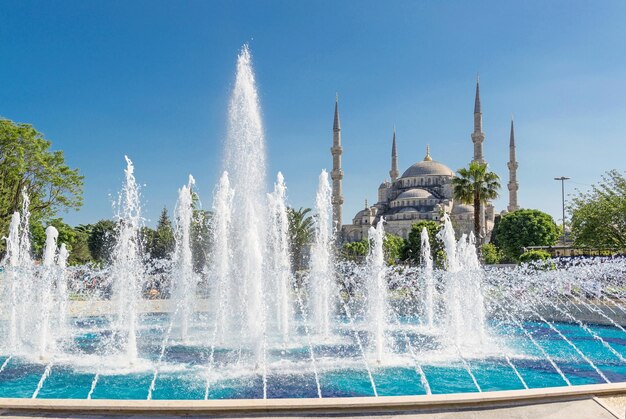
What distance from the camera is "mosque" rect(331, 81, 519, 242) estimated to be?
62219 millimetres

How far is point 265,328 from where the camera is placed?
11.1 m

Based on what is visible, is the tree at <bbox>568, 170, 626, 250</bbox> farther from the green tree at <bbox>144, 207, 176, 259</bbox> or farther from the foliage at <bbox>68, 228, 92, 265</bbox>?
the foliage at <bbox>68, 228, 92, 265</bbox>

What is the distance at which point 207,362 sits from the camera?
32.4 feet

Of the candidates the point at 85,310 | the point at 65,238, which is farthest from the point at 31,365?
the point at 65,238

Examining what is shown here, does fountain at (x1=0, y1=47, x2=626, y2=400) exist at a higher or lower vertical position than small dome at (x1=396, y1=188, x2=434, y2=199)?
lower

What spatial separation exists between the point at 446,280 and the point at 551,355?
322 centimetres

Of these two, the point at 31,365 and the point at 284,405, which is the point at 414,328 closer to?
the point at 31,365

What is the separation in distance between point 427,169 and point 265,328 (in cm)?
7470

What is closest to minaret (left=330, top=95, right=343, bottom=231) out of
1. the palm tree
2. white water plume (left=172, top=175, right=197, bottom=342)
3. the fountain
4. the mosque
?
the mosque

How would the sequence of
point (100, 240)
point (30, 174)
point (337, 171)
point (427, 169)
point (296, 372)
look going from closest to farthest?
point (296, 372), point (30, 174), point (100, 240), point (337, 171), point (427, 169)

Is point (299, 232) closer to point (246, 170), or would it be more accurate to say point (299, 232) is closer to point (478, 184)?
point (478, 184)

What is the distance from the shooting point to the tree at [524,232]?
50.7 m

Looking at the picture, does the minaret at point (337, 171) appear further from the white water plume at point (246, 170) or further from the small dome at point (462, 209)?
the white water plume at point (246, 170)

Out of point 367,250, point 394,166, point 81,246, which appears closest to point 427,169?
point 394,166
